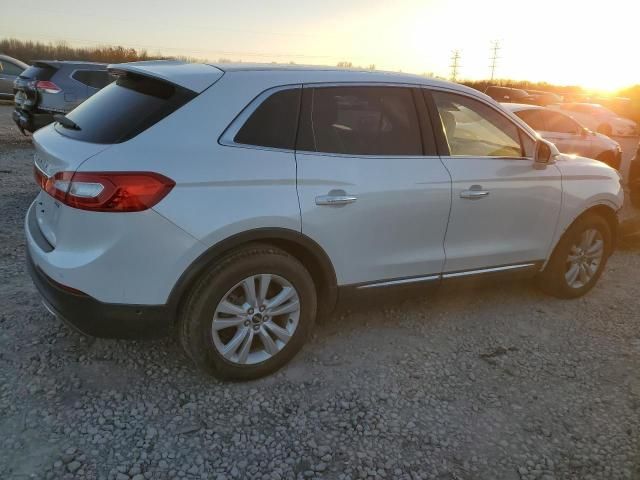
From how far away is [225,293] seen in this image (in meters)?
2.82

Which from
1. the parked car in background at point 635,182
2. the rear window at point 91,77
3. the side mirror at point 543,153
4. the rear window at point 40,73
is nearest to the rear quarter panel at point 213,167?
the side mirror at point 543,153

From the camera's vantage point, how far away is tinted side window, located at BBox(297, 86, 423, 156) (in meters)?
3.11

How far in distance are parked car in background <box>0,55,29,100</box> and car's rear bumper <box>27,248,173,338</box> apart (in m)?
16.0

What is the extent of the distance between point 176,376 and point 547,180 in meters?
3.05

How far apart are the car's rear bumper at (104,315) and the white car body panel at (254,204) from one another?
4cm

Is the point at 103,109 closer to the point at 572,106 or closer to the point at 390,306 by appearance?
the point at 390,306

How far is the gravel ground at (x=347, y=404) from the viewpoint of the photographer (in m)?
2.50

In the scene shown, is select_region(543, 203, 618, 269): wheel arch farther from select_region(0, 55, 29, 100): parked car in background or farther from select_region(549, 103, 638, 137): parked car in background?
select_region(0, 55, 29, 100): parked car in background

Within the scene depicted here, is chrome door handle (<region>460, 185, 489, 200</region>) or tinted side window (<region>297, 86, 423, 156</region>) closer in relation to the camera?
tinted side window (<region>297, 86, 423, 156</region>)

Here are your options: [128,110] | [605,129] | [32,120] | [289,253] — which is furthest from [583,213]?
[605,129]

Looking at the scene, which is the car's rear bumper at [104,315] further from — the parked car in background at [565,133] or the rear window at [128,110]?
the parked car in background at [565,133]

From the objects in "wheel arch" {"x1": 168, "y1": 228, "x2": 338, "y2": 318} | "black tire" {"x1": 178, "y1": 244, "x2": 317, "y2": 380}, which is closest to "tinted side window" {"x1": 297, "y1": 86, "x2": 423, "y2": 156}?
"wheel arch" {"x1": 168, "y1": 228, "x2": 338, "y2": 318}

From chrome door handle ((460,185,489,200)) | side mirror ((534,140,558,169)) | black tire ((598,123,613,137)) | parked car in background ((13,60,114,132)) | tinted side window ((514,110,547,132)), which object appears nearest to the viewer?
chrome door handle ((460,185,489,200))

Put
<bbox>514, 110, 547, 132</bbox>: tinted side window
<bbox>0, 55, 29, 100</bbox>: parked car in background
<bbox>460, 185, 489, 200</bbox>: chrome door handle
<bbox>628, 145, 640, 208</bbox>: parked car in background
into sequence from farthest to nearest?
<bbox>0, 55, 29, 100</bbox>: parked car in background < <bbox>628, 145, 640, 208</bbox>: parked car in background < <bbox>514, 110, 547, 132</bbox>: tinted side window < <bbox>460, 185, 489, 200</bbox>: chrome door handle
